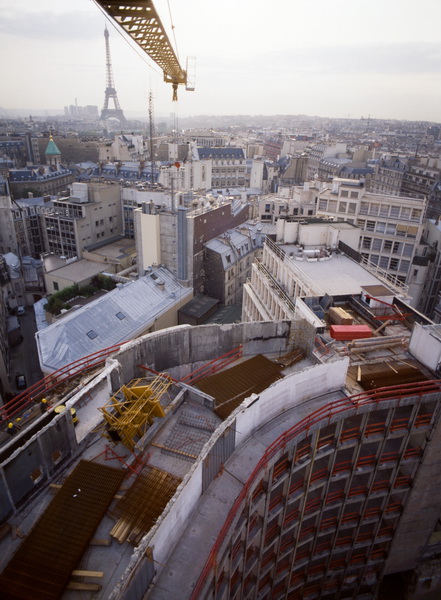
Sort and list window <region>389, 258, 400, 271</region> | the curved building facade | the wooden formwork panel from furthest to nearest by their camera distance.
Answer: window <region>389, 258, 400, 271</region> → the curved building facade → the wooden formwork panel

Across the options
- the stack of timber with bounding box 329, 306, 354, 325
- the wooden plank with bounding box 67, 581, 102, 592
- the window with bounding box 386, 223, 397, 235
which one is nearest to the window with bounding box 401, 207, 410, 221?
the window with bounding box 386, 223, 397, 235

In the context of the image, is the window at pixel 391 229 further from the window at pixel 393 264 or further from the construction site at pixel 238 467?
the construction site at pixel 238 467

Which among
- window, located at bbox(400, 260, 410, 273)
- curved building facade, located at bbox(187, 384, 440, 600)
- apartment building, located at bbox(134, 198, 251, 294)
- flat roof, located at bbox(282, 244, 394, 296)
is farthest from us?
A: window, located at bbox(400, 260, 410, 273)

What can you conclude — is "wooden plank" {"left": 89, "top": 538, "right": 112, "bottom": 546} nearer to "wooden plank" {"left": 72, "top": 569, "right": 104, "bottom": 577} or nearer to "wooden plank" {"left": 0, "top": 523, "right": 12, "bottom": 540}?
"wooden plank" {"left": 72, "top": 569, "right": 104, "bottom": 577}

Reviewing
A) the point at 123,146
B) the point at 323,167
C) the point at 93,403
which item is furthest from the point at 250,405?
the point at 123,146

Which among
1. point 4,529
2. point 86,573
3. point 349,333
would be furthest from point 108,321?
point 86,573

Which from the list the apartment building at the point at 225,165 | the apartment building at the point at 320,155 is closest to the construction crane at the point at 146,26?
the apartment building at the point at 225,165

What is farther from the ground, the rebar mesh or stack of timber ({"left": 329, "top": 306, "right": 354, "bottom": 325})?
stack of timber ({"left": 329, "top": 306, "right": 354, "bottom": 325})

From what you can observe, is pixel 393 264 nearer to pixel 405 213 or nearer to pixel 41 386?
pixel 405 213
